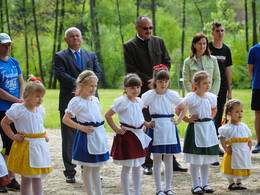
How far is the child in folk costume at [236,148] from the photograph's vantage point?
15.8ft

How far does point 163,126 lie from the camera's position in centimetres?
461

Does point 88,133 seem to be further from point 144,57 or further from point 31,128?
point 144,57

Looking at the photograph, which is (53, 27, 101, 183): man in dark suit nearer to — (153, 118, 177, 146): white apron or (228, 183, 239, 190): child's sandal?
(153, 118, 177, 146): white apron

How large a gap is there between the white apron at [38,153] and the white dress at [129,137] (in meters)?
0.80

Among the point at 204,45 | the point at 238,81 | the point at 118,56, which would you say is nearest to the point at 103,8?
the point at 118,56

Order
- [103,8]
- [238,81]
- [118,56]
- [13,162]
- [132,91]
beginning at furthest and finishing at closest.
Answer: [118,56] → [103,8] → [238,81] → [132,91] → [13,162]

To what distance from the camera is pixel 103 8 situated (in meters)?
38.8

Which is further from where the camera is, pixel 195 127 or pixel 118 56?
pixel 118 56

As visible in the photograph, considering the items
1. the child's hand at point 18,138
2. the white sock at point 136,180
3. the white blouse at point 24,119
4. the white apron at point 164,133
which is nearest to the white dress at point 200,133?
the white apron at point 164,133

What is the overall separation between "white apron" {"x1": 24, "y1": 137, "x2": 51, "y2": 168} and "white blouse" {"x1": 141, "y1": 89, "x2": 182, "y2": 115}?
55.8 inches

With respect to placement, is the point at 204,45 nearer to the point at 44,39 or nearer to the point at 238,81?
the point at 238,81

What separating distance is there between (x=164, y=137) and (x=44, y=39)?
37.6 meters

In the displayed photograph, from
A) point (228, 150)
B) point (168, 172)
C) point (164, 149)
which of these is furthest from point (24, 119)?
point (228, 150)

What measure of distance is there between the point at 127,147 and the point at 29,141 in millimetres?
1128
